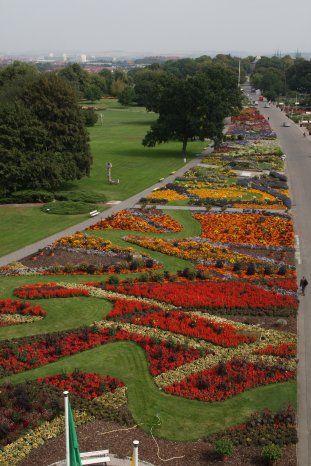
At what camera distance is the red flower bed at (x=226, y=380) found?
60.8 feet

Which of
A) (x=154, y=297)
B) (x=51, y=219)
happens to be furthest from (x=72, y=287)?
(x=51, y=219)

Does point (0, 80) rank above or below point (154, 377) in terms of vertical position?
above

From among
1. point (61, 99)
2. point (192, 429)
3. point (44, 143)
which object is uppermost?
point (61, 99)

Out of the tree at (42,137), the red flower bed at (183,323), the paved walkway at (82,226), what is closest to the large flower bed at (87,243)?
the paved walkway at (82,226)

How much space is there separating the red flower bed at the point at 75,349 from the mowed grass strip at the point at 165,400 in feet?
1.09

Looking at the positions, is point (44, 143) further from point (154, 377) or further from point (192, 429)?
point (192, 429)

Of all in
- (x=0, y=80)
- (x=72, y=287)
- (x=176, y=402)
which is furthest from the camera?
(x=0, y=80)

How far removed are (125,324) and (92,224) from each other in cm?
1648

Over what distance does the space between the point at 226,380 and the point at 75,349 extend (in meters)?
6.06

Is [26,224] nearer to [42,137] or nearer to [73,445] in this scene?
[42,137]

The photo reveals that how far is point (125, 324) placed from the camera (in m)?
23.7

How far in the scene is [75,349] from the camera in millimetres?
21469

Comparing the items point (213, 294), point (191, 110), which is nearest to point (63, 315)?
point (213, 294)

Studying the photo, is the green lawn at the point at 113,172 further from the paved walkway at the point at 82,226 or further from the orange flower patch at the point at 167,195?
the orange flower patch at the point at 167,195
